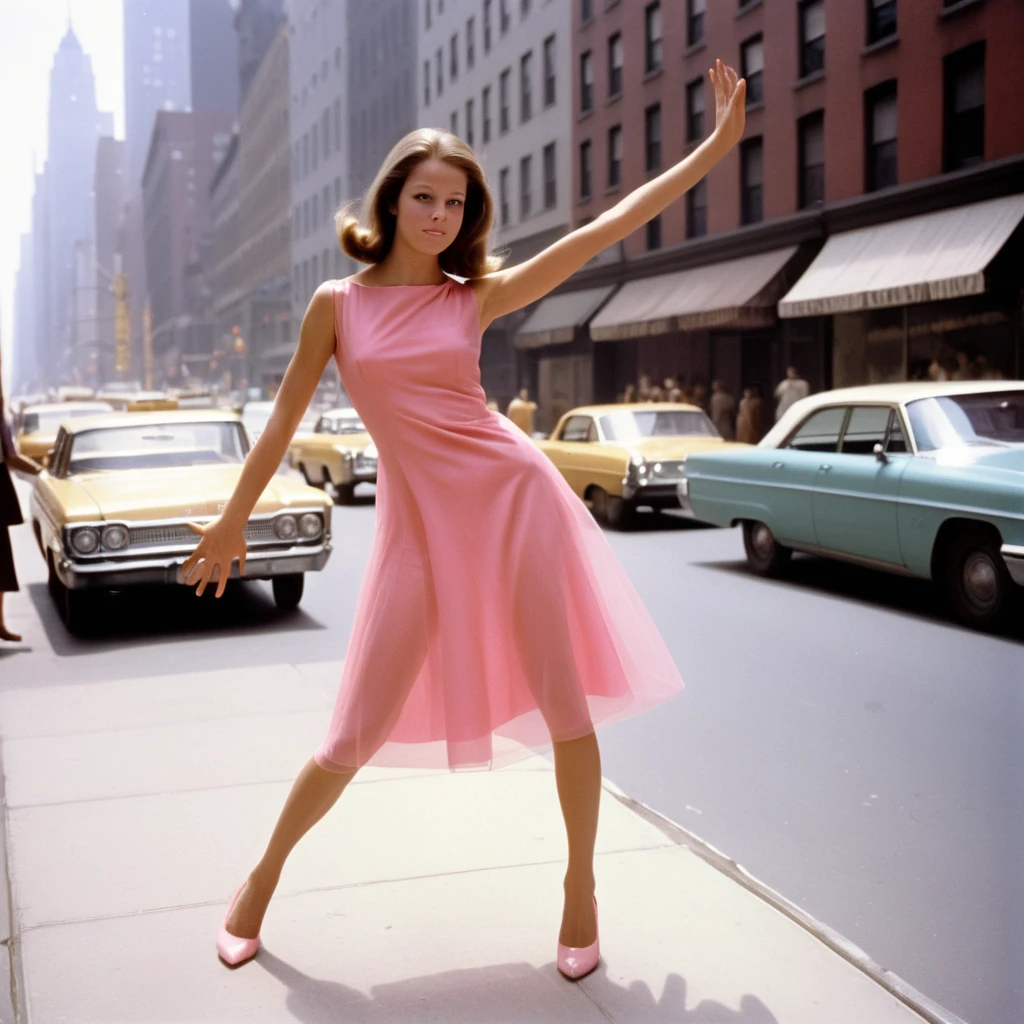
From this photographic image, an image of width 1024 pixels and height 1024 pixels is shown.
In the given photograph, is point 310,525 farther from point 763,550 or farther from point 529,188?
point 529,188

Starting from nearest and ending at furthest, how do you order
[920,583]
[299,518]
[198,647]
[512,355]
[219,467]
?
[198,647] < [299,518] < [219,467] < [920,583] < [512,355]

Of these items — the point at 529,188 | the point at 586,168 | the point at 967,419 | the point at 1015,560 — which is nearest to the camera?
the point at 1015,560

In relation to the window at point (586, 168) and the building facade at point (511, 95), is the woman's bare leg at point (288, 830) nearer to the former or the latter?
the building facade at point (511, 95)

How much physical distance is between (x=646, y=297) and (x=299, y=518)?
19760 millimetres

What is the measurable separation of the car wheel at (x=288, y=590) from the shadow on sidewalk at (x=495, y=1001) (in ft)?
19.6

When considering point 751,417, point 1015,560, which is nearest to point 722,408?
point 751,417

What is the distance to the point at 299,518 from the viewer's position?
8250 mm

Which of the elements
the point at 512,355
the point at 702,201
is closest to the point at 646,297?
the point at 702,201

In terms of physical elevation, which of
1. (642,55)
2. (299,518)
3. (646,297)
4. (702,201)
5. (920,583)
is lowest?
(920,583)

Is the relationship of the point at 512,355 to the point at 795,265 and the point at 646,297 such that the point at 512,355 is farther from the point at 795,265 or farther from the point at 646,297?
the point at 795,265

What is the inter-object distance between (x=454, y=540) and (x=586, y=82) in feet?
75.4

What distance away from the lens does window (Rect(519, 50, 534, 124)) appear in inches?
650

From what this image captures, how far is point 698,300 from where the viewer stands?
24516 mm

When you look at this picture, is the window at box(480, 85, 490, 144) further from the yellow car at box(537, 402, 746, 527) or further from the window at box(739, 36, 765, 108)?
the window at box(739, 36, 765, 108)
